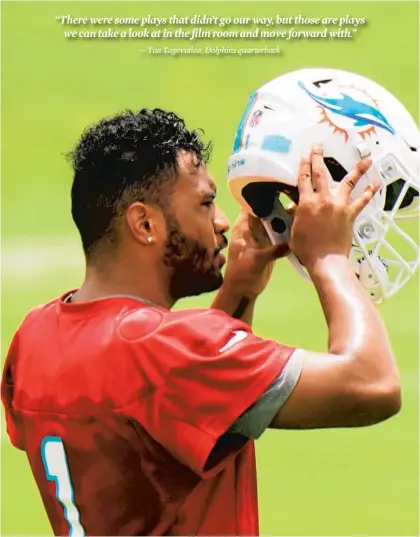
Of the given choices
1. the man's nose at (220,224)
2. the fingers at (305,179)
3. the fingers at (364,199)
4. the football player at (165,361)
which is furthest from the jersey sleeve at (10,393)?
the fingers at (364,199)

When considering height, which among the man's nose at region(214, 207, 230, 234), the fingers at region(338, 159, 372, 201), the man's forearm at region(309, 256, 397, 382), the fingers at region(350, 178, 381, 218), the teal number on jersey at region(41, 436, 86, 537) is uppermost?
the fingers at region(338, 159, 372, 201)

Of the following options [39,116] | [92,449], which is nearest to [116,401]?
[92,449]

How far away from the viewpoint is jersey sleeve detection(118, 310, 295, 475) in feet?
9.93

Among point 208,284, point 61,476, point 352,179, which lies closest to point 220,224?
point 208,284

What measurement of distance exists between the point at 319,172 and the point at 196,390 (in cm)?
77

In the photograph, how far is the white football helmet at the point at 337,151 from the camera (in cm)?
358

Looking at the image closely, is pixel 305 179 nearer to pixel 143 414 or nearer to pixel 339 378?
pixel 339 378

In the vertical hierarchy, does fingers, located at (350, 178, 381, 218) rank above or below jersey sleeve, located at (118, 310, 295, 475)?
above

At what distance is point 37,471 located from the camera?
10.9 ft

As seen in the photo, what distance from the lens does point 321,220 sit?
11.0 ft

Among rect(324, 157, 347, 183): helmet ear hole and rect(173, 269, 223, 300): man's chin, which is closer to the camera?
rect(173, 269, 223, 300): man's chin

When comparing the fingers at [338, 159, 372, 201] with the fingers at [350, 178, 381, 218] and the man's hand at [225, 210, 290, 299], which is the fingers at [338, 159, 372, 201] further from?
the man's hand at [225, 210, 290, 299]

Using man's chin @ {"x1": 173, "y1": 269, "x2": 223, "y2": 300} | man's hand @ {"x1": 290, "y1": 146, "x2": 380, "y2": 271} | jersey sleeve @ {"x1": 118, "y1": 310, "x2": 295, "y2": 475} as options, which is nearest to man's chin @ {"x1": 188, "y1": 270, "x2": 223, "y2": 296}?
man's chin @ {"x1": 173, "y1": 269, "x2": 223, "y2": 300}

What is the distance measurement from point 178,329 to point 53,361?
371 mm
